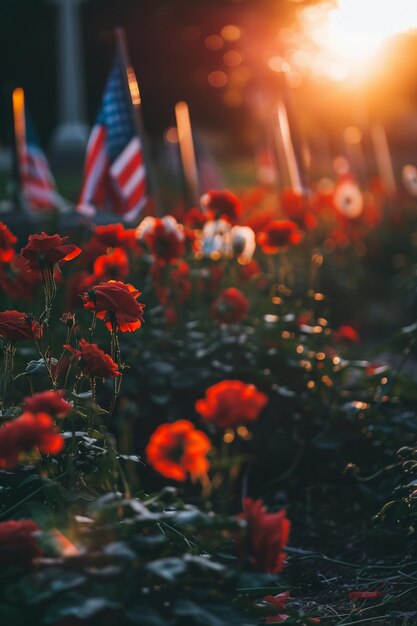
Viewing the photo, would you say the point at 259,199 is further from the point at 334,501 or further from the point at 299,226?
the point at 334,501

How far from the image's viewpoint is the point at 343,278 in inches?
292

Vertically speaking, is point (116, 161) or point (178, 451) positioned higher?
point (116, 161)

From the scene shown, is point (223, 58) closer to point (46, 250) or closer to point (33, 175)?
point (33, 175)

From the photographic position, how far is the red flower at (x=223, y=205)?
12.4 feet

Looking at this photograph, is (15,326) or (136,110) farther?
(136,110)

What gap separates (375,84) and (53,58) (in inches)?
258

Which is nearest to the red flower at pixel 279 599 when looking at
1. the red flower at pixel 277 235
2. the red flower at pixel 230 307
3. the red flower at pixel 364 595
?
the red flower at pixel 364 595

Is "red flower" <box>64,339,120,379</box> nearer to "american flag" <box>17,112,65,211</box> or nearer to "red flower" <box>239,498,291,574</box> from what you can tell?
"red flower" <box>239,498,291,574</box>

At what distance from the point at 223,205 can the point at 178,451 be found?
230 cm

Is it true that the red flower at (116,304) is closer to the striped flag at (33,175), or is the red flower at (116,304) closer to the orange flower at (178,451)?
the orange flower at (178,451)

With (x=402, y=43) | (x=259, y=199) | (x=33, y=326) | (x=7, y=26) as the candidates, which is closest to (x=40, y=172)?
(x=259, y=199)

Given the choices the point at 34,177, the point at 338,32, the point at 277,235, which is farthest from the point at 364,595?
the point at 338,32

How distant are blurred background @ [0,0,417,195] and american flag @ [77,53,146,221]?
31.8 inches

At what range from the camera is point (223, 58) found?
1216 cm
